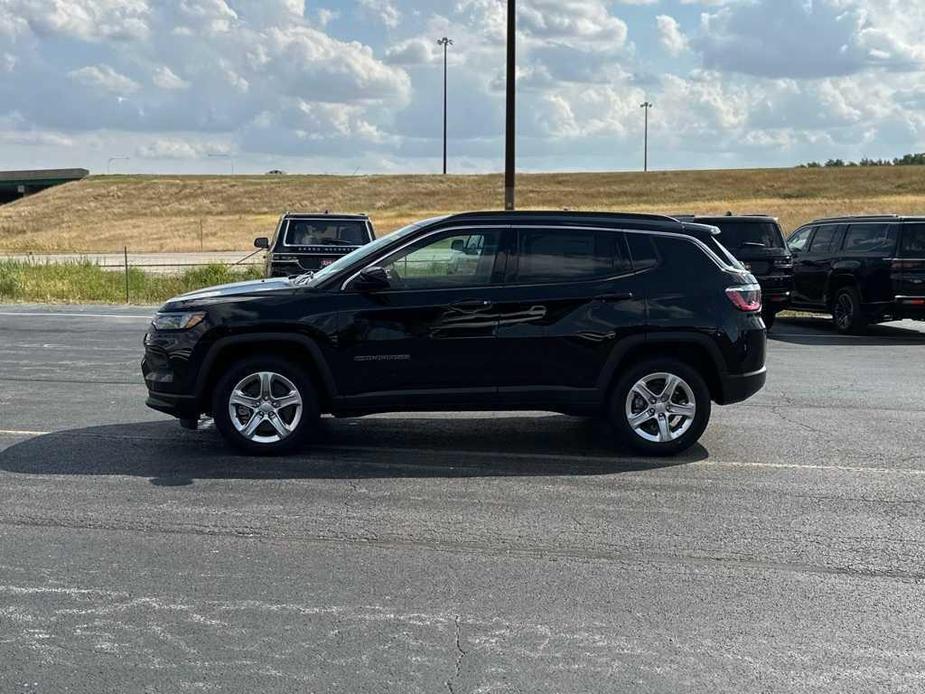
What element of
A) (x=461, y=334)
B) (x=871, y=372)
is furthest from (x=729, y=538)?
(x=871, y=372)

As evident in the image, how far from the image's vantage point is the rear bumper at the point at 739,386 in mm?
7781

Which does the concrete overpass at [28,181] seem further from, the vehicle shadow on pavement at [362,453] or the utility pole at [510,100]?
the vehicle shadow on pavement at [362,453]

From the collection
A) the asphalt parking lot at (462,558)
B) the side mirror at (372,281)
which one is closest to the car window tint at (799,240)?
the asphalt parking lot at (462,558)

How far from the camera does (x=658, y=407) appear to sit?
25.4 ft

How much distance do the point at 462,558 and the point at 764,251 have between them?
40.8 ft

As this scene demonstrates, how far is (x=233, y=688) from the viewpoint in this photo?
3.97 m

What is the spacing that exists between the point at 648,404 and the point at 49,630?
4607 mm

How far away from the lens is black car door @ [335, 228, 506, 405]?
→ 7.52m

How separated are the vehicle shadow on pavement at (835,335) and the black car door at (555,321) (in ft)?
28.5

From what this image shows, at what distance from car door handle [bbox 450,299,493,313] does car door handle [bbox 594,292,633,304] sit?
0.83 meters

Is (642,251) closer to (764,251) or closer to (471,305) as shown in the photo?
(471,305)

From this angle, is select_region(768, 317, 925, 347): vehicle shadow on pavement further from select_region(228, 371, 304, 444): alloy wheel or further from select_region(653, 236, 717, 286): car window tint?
select_region(228, 371, 304, 444): alloy wheel

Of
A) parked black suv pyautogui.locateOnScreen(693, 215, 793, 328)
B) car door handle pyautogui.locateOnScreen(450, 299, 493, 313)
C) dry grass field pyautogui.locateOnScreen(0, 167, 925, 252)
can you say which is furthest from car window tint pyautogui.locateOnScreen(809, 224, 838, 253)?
dry grass field pyautogui.locateOnScreen(0, 167, 925, 252)

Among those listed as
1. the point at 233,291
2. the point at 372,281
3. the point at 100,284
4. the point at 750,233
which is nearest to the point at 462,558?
the point at 372,281
